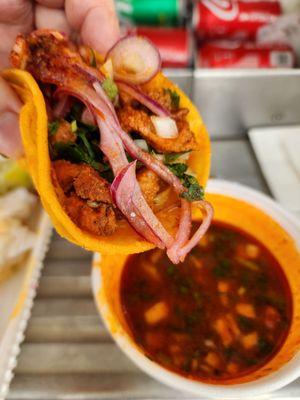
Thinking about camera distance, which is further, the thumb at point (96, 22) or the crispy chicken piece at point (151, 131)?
the thumb at point (96, 22)

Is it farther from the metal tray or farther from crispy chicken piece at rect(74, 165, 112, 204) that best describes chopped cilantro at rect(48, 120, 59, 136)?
the metal tray

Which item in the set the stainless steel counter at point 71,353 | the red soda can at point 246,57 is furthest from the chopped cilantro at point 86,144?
the red soda can at point 246,57

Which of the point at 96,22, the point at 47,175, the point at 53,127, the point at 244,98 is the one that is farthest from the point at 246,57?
the point at 47,175

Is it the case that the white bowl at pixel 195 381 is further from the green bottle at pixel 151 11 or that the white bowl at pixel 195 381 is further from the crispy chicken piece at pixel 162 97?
the green bottle at pixel 151 11

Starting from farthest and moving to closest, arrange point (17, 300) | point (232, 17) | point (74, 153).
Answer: point (232, 17) → point (17, 300) → point (74, 153)

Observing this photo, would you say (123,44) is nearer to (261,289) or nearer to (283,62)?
(261,289)

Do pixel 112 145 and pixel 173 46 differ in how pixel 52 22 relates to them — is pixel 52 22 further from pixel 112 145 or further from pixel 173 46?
pixel 112 145
